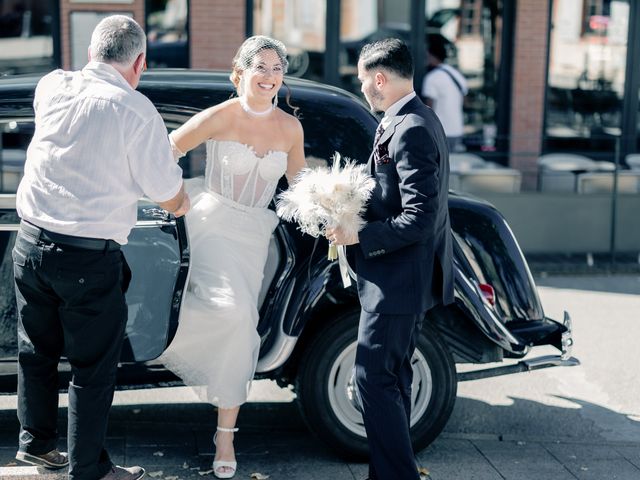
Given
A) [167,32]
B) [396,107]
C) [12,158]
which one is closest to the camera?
[396,107]

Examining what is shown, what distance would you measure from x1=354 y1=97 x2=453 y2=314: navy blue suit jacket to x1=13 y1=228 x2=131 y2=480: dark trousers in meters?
1.02

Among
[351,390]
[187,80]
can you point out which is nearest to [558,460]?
[351,390]

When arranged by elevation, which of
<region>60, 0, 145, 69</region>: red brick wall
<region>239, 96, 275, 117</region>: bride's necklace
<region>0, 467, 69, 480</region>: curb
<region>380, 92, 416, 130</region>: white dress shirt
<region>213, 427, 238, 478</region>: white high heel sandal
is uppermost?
<region>60, 0, 145, 69</region>: red brick wall

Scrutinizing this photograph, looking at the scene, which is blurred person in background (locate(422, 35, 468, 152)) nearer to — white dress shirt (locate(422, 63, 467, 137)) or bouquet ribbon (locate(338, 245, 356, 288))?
white dress shirt (locate(422, 63, 467, 137))

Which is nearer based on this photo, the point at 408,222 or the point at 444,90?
the point at 408,222

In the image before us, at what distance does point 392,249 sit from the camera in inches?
156

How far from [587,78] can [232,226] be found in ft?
27.5

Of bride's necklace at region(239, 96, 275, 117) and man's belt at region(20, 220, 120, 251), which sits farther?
bride's necklace at region(239, 96, 275, 117)

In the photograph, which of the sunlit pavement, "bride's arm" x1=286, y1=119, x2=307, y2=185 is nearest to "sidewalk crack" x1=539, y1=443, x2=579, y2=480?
the sunlit pavement

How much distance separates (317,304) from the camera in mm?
4770

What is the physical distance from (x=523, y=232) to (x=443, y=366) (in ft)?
18.4

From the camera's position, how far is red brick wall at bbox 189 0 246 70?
427 inches

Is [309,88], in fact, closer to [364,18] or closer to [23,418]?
[23,418]

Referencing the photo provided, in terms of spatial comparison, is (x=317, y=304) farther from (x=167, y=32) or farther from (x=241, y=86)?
(x=167, y=32)
